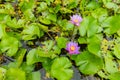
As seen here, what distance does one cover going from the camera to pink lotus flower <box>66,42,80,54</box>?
4.25 feet

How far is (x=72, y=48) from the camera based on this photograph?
51.2 inches

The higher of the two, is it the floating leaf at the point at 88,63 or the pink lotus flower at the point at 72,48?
the pink lotus flower at the point at 72,48

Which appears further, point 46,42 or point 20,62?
point 46,42

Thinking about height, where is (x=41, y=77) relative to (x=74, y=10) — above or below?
below

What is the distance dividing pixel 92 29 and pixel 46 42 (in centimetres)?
25

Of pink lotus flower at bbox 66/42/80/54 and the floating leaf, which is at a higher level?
pink lotus flower at bbox 66/42/80/54

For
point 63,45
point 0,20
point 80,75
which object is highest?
point 0,20

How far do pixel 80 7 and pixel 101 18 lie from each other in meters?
0.17

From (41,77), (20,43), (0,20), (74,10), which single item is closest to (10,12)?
(0,20)

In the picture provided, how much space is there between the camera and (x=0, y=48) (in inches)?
51.8

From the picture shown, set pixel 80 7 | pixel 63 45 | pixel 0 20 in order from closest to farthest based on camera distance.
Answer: pixel 63 45, pixel 0 20, pixel 80 7

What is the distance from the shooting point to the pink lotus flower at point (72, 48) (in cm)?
130

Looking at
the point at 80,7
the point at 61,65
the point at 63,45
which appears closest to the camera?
the point at 61,65

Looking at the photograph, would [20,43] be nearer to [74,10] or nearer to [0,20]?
[0,20]
